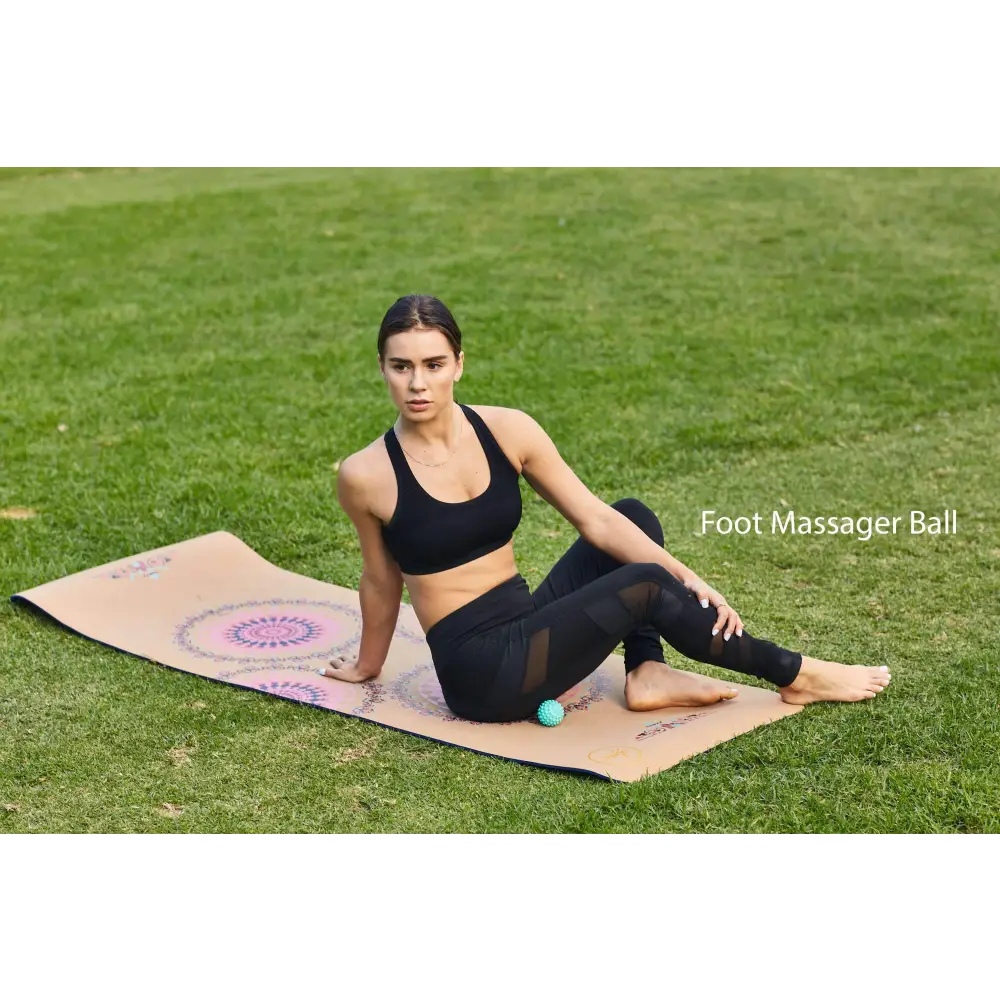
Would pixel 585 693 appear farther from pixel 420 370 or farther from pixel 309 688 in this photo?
pixel 420 370

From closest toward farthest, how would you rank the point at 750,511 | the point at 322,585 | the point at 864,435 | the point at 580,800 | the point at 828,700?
1. the point at 580,800
2. the point at 828,700
3. the point at 322,585
4. the point at 750,511
5. the point at 864,435

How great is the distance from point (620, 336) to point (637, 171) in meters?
5.00

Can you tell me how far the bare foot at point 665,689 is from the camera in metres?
4.64

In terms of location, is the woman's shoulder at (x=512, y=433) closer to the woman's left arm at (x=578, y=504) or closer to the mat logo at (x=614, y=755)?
the woman's left arm at (x=578, y=504)

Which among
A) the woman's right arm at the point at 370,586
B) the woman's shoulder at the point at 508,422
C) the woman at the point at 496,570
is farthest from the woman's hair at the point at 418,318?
the woman's right arm at the point at 370,586

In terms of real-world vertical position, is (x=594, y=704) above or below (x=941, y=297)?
below

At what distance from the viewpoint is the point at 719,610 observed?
171 inches

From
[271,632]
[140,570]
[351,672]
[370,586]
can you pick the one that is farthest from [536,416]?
[370,586]

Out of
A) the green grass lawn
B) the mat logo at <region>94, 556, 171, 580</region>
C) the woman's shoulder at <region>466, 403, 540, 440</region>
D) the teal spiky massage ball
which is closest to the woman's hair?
the woman's shoulder at <region>466, 403, 540, 440</region>

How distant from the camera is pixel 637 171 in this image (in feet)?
46.5

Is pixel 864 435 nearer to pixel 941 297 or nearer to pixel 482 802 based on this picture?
pixel 941 297

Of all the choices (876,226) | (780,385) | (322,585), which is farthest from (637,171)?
(322,585)

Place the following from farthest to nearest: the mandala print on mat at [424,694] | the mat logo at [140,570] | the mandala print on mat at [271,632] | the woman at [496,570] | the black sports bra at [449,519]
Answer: the mat logo at [140,570] < the mandala print on mat at [271,632] < the mandala print on mat at [424,694] < the black sports bra at [449,519] < the woman at [496,570]

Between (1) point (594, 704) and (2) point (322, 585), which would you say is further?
(2) point (322, 585)
